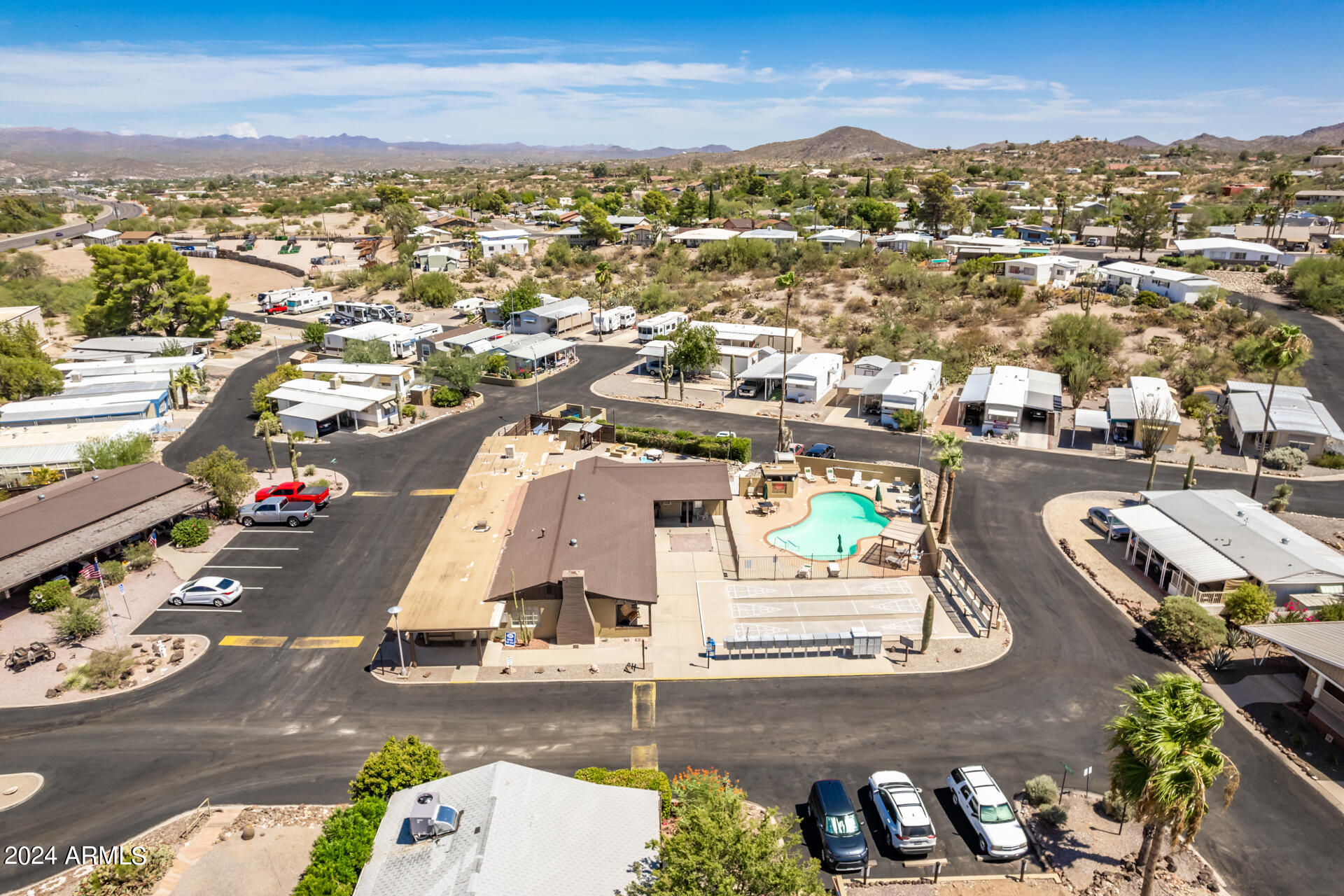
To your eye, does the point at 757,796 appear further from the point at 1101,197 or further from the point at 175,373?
the point at 1101,197

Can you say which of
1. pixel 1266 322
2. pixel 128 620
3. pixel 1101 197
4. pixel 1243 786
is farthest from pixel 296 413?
pixel 1101 197

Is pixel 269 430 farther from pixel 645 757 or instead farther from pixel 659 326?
pixel 659 326

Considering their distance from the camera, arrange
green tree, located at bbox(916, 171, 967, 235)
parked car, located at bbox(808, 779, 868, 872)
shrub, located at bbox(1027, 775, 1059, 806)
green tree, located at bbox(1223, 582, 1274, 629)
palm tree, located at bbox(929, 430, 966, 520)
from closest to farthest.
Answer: parked car, located at bbox(808, 779, 868, 872)
shrub, located at bbox(1027, 775, 1059, 806)
green tree, located at bbox(1223, 582, 1274, 629)
palm tree, located at bbox(929, 430, 966, 520)
green tree, located at bbox(916, 171, 967, 235)

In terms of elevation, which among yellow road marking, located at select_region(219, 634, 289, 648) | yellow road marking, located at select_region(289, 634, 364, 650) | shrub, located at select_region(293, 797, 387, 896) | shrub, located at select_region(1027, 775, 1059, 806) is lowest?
yellow road marking, located at select_region(219, 634, 289, 648)

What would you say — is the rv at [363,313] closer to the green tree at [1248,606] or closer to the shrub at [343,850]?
the shrub at [343,850]

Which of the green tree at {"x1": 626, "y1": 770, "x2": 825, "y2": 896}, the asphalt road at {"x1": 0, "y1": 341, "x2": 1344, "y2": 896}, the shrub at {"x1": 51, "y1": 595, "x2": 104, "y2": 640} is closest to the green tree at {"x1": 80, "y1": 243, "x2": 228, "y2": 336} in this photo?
the asphalt road at {"x1": 0, "y1": 341, "x2": 1344, "y2": 896}

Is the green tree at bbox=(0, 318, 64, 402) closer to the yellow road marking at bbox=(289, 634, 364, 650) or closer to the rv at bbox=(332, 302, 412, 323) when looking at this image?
the rv at bbox=(332, 302, 412, 323)
